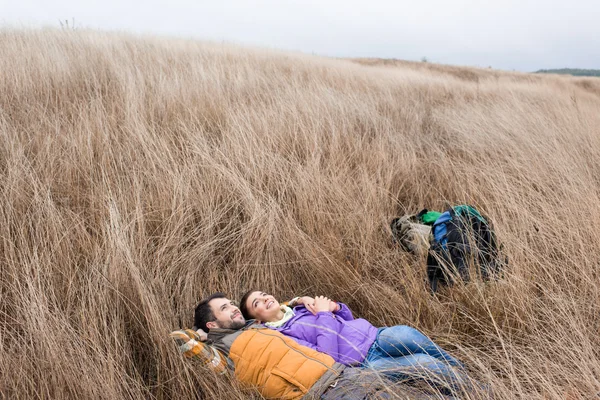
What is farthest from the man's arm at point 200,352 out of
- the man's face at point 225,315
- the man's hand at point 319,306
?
the man's hand at point 319,306

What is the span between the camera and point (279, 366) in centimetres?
175

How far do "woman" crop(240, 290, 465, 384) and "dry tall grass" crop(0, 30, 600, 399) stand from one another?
163mm

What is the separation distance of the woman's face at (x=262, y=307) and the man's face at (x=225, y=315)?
0.28 ft

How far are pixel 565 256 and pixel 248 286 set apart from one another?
187 cm

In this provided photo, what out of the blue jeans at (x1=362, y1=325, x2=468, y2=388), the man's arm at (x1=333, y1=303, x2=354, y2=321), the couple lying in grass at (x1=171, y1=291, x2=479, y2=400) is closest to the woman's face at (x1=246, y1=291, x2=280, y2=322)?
the couple lying in grass at (x1=171, y1=291, x2=479, y2=400)

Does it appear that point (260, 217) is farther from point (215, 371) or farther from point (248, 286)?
point (215, 371)

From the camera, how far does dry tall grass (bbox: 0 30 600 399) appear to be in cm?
176

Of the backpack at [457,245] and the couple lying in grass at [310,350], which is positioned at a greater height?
the backpack at [457,245]

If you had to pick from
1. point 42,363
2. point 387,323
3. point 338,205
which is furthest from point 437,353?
point 42,363

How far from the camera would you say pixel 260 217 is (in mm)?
2725

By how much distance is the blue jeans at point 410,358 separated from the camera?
1676 millimetres

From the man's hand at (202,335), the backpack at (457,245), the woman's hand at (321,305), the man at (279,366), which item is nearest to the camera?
the man at (279,366)

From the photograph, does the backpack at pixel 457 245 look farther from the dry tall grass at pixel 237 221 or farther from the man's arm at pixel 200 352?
the man's arm at pixel 200 352

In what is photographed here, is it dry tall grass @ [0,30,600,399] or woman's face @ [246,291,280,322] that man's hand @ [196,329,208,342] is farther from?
woman's face @ [246,291,280,322]
